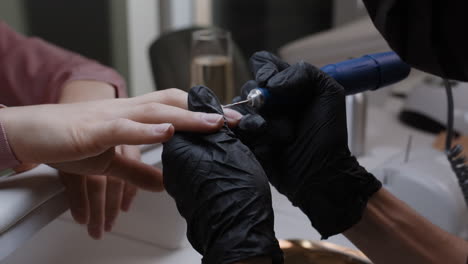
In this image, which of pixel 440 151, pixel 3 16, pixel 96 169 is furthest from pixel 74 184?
pixel 3 16

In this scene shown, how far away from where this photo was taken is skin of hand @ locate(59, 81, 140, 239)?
24.8 inches

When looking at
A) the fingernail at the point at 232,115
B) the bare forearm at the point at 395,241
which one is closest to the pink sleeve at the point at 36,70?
the fingernail at the point at 232,115

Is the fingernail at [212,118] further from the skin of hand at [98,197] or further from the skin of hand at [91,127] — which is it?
the skin of hand at [98,197]

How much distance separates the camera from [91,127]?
54 centimetres

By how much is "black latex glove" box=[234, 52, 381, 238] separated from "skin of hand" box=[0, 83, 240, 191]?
2.3 inches

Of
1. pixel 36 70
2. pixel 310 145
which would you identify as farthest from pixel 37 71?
pixel 310 145

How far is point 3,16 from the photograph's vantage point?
168 centimetres

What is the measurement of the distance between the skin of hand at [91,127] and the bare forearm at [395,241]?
23 cm

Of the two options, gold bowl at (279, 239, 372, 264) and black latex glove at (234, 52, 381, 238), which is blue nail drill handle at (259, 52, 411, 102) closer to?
black latex glove at (234, 52, 381, 238)

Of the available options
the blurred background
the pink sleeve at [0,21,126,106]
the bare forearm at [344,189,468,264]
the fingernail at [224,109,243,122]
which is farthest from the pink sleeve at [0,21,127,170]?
the blurred background

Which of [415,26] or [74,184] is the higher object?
[415,26]

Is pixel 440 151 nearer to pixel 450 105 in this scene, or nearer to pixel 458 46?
pixel 450 105

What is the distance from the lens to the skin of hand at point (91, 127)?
0.52 meters

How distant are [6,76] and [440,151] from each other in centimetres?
89
